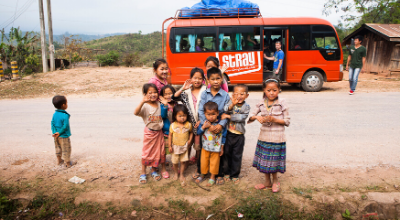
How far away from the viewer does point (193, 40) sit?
33.3 feet

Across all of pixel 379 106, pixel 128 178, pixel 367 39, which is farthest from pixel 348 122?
pixel 367 39

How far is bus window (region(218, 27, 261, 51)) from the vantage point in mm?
10109

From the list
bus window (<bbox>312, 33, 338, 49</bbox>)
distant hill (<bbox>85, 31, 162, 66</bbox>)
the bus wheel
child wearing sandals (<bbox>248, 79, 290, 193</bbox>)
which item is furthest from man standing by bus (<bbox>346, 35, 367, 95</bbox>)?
distant hill (<bbox>85, 31, 162, 66</bbox>)

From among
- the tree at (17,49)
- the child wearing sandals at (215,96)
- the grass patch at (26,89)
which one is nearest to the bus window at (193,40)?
the grass patch at (26,89)

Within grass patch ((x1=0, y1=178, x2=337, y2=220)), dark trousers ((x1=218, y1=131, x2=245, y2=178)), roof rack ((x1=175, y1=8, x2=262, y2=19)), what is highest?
roof rack ((x1=175, y1=8, x2=262, y2=19))

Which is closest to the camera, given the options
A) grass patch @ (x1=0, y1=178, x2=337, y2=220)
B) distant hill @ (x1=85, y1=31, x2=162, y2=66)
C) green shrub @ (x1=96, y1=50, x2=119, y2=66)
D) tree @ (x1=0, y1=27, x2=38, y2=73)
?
grass patch @ (x1=0, y1=178, x2=337, y2=220)

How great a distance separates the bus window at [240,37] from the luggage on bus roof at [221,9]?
69cm

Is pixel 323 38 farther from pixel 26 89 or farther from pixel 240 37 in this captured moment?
pixel 26 89

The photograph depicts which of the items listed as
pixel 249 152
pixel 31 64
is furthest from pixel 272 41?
pixel 31 64

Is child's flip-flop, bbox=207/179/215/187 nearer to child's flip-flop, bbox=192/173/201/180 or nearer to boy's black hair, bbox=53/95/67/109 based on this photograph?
child's flip-flop, bbox=192/173/201/180

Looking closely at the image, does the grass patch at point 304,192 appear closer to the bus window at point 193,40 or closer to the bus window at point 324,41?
the bus window at point 193,40

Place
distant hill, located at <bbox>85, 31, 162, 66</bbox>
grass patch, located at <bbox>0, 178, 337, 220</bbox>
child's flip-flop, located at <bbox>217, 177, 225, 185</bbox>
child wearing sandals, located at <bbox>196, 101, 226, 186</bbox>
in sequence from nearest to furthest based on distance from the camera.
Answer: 1. grass patch, located at <bbox>0, 178, 337, 220</bbox>
2. child wearing sandals, located at <bbox>196, 101, 226, 186</bbox>
3. child's flip-flop, located at <bbox>217, 177, 225, 185</bbox>
4. distant hill, located at <bbox>85, 31, 162, 66</bbox>

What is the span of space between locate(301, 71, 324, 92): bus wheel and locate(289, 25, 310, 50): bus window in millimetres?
996

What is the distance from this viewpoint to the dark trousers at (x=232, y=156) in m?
3.25
